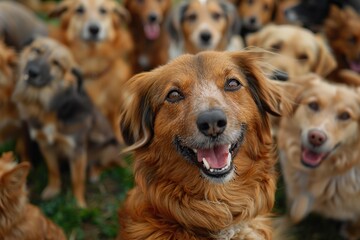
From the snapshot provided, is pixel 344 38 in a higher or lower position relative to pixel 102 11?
lower

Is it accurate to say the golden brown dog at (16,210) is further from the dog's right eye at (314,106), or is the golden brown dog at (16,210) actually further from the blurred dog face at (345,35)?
the blurred dog face at (345,35)

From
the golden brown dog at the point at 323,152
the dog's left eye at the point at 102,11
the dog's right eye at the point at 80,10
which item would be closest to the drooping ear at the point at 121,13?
the dog's left eye at the point at 102,11

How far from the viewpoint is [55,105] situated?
4.28m

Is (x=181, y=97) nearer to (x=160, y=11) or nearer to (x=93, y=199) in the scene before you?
(x=93, y=199)

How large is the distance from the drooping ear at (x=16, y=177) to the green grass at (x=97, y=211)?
146 cm

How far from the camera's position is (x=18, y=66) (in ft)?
14.8

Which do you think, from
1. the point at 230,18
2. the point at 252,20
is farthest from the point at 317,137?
the point at 252,20

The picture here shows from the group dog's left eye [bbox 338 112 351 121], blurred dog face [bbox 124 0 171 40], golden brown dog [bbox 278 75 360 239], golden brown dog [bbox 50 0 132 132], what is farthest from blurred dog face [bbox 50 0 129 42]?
dog's left eye [bbox 338 112 351 121]

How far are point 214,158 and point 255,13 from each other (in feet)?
14.4

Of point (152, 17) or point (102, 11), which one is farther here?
point (152, 17)

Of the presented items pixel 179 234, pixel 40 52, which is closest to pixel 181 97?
pixel 179 234

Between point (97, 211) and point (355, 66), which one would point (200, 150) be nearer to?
point (97, 211)

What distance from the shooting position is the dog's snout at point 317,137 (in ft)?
12.1

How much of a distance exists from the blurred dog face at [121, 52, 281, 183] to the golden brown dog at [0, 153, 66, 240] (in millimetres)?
736
